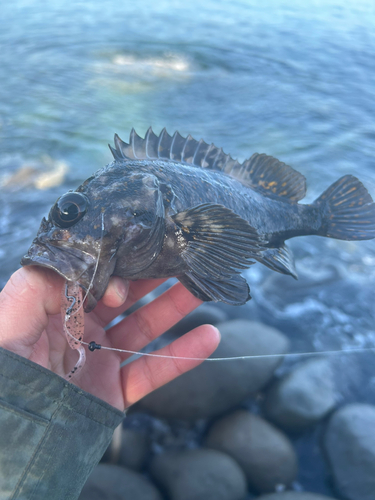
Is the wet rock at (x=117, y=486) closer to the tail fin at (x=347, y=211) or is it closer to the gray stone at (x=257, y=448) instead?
the gray stone at (x=257, y=448)

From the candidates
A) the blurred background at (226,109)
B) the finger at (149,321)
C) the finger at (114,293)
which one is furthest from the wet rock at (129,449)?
the finger at (114,293)

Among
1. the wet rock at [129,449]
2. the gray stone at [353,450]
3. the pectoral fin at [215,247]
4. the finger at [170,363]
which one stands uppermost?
the pectoral fin at [215,247]

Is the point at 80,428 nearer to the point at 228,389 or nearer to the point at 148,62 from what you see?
the point at 228,389

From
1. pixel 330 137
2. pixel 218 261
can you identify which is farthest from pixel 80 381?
pixel 330 137

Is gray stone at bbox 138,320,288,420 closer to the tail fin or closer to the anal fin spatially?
the anal fin

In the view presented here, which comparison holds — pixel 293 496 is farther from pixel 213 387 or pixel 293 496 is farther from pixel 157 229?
pixel 157 229
